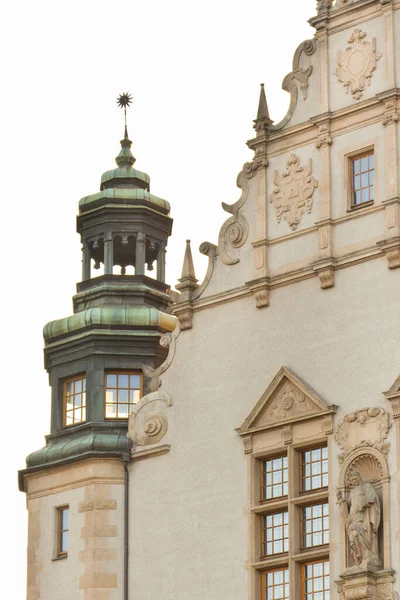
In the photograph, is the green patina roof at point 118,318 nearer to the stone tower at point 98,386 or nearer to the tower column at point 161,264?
the stone tower at point 98,386

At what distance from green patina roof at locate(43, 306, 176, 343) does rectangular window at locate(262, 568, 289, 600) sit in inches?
250

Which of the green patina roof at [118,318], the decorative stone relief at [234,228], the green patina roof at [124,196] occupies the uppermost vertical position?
the green patina roof at [124,196]

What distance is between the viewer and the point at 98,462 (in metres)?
35.8

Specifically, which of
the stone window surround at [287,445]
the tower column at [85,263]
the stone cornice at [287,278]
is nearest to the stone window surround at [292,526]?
the stone window surround at [287,445]

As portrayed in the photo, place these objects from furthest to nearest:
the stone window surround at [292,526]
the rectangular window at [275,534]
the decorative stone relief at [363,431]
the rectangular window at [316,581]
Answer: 1. the rectangular window at [275,534]
2. the stone window surround at [292,526]
3. the rectangular window at [316,581]
4. the decorative stone relief at [363,431]

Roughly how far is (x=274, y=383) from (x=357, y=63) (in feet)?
19.2

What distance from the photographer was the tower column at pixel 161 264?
3881cm

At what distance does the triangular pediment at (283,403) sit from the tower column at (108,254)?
18.5 feet

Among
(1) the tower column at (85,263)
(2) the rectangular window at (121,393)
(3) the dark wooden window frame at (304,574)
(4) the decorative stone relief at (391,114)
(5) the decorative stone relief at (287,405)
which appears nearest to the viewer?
(3) the dark wooden window frame at (304,574)

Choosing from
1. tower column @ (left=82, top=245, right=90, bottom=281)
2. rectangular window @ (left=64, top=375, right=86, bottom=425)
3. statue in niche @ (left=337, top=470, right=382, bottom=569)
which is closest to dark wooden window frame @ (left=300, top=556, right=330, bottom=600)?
statue in niche @ (left=337, top=470, right=382, bottom=569)

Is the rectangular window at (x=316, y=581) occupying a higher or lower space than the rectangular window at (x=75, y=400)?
lower

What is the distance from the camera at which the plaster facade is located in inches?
1273

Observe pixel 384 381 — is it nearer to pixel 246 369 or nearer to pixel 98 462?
pixel 246 369

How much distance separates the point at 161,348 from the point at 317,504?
591 cm
